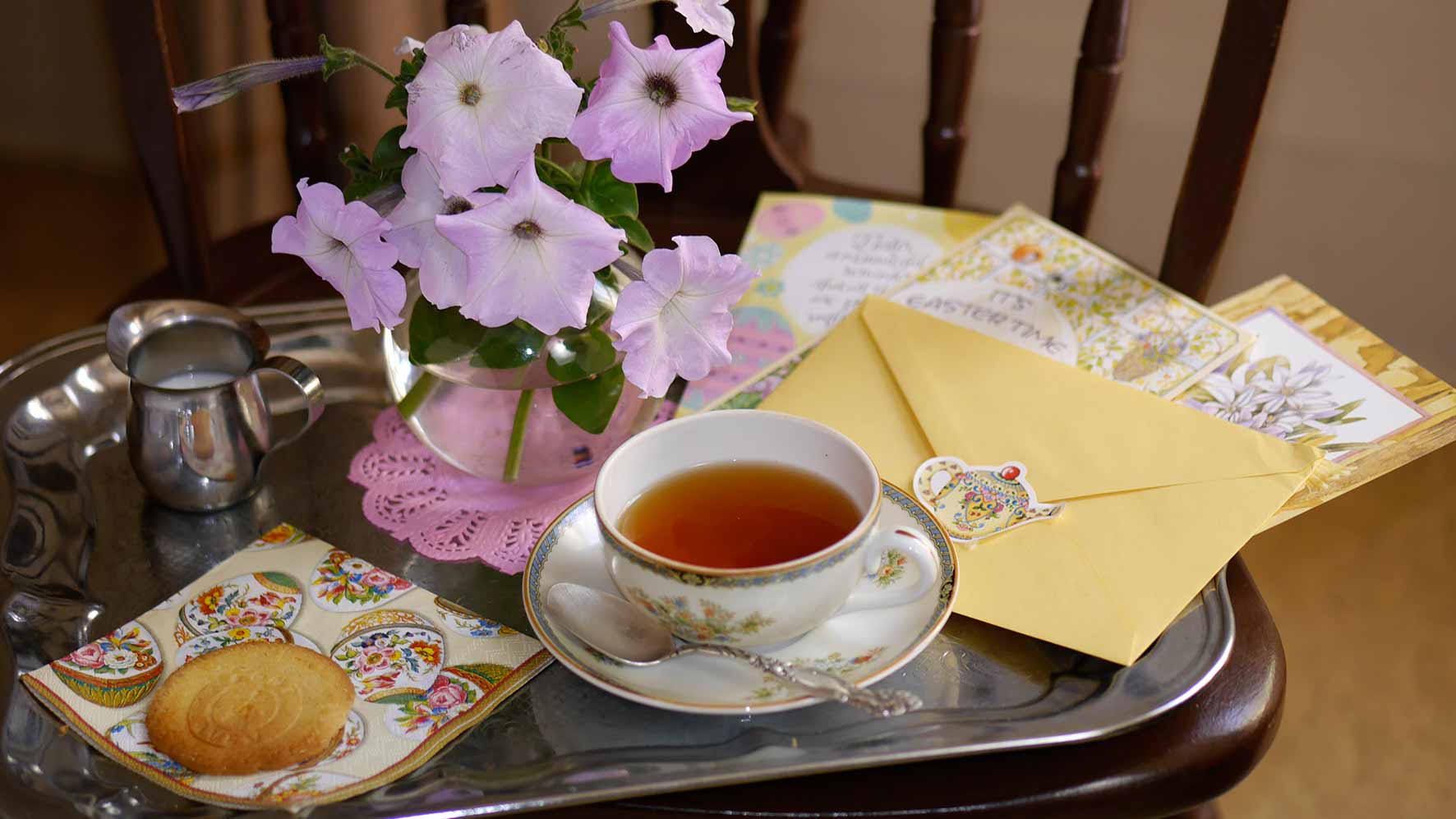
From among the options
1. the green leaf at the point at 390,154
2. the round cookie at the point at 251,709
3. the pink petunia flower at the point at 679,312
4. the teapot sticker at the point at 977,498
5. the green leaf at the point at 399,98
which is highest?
the green leaf at the point at 399,98

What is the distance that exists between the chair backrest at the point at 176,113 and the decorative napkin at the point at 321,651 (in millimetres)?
400

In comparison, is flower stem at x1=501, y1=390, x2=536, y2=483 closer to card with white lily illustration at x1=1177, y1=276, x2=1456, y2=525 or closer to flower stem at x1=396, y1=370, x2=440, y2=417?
flower stem at x1=396, y1=370, x2=440, y2=417

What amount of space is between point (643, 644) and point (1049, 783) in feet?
0.66

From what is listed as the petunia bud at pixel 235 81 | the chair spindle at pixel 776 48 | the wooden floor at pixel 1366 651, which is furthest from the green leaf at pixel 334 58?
the wooden floor at pixel 1366 651

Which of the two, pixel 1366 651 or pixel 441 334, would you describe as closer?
pixel 441 334

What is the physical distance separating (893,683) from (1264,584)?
131 cm

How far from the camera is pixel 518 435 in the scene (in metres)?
0.76

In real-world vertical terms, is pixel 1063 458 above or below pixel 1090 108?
below

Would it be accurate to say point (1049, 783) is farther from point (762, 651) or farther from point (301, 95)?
point (301, 95)

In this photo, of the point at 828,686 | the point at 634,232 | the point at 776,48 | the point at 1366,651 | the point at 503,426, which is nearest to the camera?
the point at 828,686

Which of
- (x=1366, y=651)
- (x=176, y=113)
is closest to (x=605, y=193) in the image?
(x=176, y=113)

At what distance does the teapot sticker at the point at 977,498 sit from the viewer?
2.35 feet

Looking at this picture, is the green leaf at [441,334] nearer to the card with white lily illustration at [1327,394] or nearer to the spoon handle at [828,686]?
the spoon handle at [828,686]

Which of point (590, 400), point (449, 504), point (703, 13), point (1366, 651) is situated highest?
point (703, 13)
